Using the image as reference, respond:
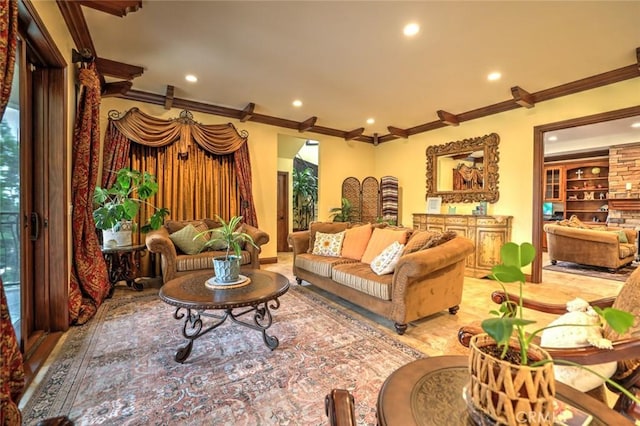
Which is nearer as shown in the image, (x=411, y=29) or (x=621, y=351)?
(x=621, y=351)

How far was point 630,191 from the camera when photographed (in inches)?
256

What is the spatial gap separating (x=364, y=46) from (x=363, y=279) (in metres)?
2.34

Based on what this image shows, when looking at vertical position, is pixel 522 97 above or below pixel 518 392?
above

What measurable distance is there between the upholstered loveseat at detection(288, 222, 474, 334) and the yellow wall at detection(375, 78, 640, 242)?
88.7 inches

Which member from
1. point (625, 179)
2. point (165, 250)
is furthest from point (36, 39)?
point (625, 179)

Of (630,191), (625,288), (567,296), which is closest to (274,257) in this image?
(567,296)

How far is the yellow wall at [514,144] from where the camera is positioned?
365cm

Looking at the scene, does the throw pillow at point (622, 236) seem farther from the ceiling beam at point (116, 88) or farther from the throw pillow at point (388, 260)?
the ceiling beam at point (116, 88)

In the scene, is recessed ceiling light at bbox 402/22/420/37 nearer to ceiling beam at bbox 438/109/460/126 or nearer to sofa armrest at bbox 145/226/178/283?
ceiling beam at bbox 438/109/460/126

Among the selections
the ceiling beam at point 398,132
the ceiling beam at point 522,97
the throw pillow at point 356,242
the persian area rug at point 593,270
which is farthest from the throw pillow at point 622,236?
the throw pillow at point 356,242

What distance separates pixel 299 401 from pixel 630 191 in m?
8.68

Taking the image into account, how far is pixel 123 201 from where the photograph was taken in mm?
3555

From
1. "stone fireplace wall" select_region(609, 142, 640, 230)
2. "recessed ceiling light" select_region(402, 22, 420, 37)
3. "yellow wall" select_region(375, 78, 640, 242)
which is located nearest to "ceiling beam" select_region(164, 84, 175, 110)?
"recessed ceiling light" select_region(402, 22, 420, 37)

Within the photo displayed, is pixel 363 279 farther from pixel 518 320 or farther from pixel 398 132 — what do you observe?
pixel 398 132
